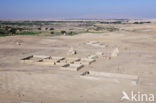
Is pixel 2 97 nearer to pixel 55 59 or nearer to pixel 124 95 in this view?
pixel 124 95

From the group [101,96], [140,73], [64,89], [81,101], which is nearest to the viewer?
[81,101]

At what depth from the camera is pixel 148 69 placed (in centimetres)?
→ 1800

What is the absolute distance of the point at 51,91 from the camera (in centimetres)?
1195

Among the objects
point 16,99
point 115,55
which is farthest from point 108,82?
point 115,55

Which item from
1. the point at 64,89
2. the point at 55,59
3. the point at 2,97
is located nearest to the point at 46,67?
the point at 55,59

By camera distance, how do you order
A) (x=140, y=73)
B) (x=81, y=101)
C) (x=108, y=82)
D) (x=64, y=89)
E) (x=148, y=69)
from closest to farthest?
(x=81, y=101) → (x=64, y=89) → (x=108, y=82) → (x=140, y=73) → (x=148, y=69)

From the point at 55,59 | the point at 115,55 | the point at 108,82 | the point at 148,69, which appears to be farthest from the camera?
the point at 115,55

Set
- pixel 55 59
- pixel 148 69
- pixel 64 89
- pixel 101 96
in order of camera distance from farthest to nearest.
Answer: pixel 55 59 → pixel 148 69 → pixel 64 89 → pixel 101 96

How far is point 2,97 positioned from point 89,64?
32.8ft

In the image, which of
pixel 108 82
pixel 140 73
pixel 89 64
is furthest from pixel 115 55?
pixel 108 82

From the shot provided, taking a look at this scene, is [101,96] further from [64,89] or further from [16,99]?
[16,99]

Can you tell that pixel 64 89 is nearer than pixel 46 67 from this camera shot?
Yes

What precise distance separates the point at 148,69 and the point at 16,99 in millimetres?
11052

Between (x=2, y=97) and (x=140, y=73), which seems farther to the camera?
(x=140, y=73)
